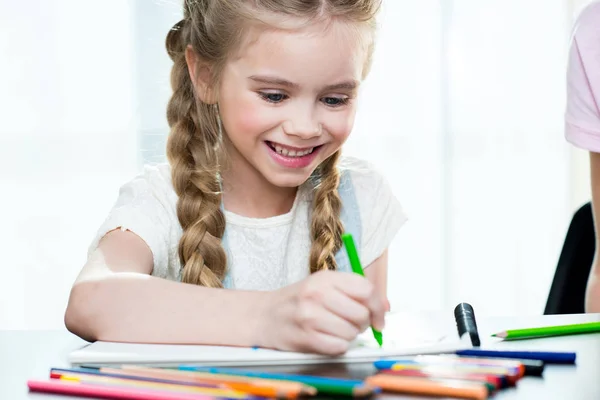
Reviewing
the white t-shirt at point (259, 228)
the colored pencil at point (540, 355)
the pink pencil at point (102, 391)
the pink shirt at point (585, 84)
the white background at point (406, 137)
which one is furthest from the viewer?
the white background at point (406, 137)

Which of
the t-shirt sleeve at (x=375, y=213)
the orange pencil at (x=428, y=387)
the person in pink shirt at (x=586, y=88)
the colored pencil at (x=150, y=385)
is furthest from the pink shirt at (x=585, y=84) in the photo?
the colored pencil at (x=150, y=385)

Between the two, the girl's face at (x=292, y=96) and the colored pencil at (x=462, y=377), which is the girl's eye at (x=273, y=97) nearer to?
the girl's face at (x=292, y=96)

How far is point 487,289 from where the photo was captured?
295cm

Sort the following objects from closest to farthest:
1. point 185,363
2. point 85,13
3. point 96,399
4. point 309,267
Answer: point 96,399, point 185,363, point 309,267, point 85,13

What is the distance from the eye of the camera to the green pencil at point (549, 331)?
2.71ft

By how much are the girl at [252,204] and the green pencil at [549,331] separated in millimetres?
150

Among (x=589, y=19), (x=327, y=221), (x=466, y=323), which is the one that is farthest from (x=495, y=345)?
(x=589, y=19)

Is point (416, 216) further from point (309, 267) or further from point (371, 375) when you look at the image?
point (371, 375)

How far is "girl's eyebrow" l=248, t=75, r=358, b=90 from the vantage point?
41.4 inches

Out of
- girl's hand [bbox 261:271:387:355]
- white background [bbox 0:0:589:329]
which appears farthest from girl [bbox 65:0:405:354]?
white background [bbox 0:0:589:329]

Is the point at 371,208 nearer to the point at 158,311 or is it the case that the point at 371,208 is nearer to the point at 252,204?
the point at 252,204

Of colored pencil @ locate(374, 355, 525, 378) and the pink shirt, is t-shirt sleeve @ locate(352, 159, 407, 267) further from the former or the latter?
colored pencil @ locate(374, 355, 525, 378)

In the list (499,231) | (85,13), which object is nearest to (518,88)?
(499,231)

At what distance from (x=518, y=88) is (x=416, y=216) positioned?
58cm
